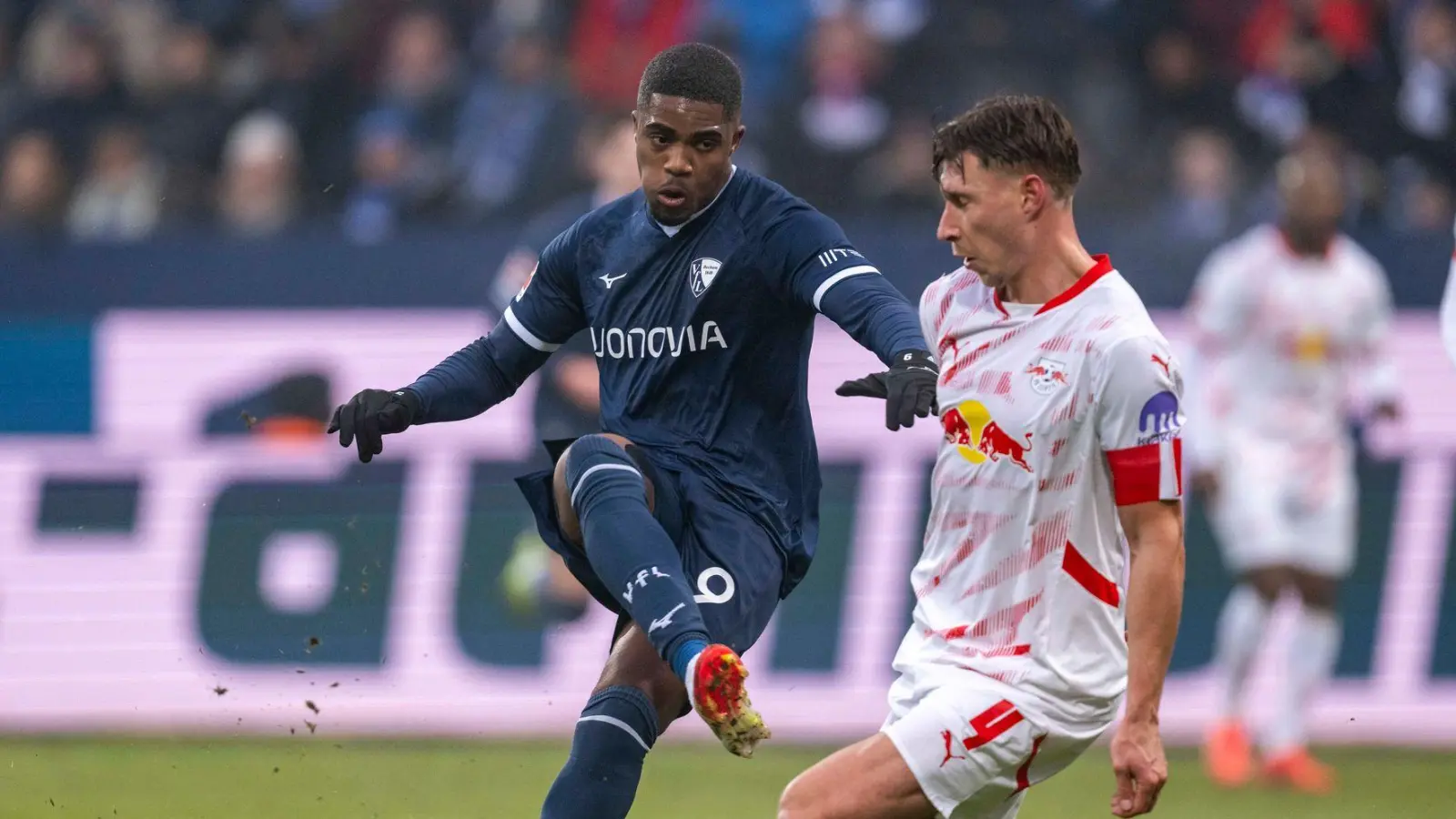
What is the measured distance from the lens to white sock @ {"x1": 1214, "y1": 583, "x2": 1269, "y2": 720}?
355 inches

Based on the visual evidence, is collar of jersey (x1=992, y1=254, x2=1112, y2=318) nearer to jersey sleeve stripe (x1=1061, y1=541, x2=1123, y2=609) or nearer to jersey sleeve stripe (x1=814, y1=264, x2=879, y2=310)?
jersey sleeve stripe (x1=1061, y1=541, x2=1123, y2=609)

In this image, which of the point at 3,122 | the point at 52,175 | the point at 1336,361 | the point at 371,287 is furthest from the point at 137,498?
the point at 1336,361

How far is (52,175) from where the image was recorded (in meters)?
10.5

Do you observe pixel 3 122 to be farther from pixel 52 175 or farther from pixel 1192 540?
pixel 1192 540

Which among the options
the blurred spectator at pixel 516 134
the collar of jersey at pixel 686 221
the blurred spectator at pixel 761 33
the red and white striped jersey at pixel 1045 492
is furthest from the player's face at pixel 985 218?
the blurred spectator at pixel 761 33

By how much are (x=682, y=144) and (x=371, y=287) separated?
5335 mm

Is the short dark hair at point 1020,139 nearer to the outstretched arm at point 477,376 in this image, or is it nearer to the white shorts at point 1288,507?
the outstretched arm at point 477,376

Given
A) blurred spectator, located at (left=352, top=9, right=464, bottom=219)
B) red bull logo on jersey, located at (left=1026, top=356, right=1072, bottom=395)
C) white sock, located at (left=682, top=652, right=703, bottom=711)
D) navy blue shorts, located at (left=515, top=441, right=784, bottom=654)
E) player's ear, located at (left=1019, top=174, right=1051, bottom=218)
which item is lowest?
white sock, located at (left=682, top=652, right=703, bottom=711)

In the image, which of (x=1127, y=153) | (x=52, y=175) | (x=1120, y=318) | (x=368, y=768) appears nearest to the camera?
(x=1120, y=318)

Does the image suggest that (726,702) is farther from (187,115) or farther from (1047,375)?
(187,115)

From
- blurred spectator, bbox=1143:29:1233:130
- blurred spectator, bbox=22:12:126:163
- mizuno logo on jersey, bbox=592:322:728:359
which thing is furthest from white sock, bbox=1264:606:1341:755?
blurred spectator, bbox=22:12:126:163

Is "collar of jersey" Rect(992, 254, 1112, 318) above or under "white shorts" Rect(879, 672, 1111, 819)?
above

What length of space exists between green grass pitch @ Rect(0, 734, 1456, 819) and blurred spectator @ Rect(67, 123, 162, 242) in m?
2.98

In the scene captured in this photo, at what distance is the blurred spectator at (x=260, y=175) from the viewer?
10.3 m
